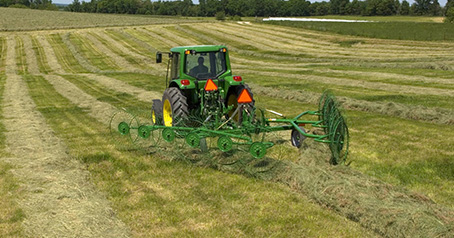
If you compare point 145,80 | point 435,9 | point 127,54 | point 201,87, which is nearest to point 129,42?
point 127,54

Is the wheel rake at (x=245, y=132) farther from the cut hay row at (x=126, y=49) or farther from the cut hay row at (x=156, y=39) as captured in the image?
the cut hay row at (x=156, y=39)

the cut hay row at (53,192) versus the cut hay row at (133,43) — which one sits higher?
the cut hay row at (133,43)

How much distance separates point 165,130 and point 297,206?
333 cm

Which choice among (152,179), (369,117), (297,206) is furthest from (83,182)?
(369,117)

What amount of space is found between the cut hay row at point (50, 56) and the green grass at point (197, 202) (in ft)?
83.1

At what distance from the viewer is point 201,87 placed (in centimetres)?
944

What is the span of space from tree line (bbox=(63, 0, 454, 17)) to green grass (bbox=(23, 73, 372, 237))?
97446 millimetres

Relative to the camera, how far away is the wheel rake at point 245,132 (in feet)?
24.2

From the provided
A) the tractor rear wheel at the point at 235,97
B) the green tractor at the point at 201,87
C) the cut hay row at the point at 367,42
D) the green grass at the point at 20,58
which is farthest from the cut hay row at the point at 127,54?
the tractor rear wheel at the point at 235,97

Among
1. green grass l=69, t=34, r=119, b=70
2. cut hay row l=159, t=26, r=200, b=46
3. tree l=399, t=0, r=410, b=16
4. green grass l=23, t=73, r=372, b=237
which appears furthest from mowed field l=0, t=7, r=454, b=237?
tree l=399, t=0, r=410, b=16

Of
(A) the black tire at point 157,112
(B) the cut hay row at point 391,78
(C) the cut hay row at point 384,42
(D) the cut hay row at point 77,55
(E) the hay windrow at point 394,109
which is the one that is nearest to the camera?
(A) the black tire at point 157,112

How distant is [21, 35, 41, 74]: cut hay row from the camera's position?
104 feet

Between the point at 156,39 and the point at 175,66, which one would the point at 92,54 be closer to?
the point at 156,39

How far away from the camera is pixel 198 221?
5.52 meters
